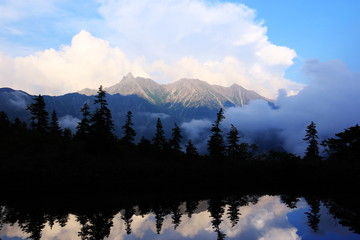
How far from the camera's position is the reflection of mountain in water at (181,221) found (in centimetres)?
2508

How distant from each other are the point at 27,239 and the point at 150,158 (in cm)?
4278

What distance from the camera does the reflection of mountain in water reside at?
25078mm

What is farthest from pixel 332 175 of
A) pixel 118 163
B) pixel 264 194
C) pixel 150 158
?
pixel 118 163

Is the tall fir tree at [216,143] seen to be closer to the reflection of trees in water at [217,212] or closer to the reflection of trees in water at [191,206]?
the reflection of trees in water at [217,212]

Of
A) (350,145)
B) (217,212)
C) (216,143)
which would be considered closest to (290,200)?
(217,212)

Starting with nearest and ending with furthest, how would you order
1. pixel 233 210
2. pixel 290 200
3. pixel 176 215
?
pixel 176 215 → pixel 233 210 → pixel 290 200

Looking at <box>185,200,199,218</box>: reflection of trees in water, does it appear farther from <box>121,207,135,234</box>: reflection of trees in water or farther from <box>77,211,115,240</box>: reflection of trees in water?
<box>77,211,115,240</box>: reflection of trees in water

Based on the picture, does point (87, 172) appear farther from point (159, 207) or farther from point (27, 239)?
point (27, 239)

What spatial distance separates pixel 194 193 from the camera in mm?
45969

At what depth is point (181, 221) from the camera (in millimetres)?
29609

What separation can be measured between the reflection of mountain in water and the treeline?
13.9 meters

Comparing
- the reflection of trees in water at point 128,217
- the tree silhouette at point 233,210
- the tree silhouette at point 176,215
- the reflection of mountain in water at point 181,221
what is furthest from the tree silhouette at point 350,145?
the reflection of trees in water at point 128,217

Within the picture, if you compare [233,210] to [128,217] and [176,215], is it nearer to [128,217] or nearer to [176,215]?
[176,215]

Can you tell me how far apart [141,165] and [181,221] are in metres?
29.4
